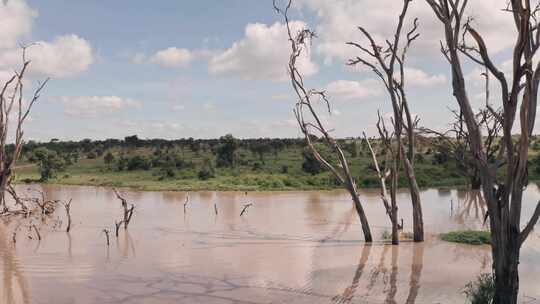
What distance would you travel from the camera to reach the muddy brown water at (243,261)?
11039mm

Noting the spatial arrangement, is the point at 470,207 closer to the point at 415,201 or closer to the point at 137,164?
the point at 415,201

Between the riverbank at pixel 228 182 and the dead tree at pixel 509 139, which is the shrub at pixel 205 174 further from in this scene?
the dead tree at pixel 509 139

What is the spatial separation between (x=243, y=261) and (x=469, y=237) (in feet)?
25.6

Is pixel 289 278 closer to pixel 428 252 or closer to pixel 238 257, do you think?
pixel 238 257

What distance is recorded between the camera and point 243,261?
47.6 ft

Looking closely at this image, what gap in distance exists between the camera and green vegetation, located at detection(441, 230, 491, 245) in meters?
16.9

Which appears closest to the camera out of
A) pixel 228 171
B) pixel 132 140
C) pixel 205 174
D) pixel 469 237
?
pixel 469 237

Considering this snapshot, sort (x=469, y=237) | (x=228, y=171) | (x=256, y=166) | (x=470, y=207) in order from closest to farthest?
1. (x=469, y=237)
2. (x=470, y=207)
3. (x=228, y=171)
4. (x=256, y=166)

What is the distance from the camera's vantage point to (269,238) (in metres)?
18.7

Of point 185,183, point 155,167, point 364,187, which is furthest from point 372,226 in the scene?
point 155,167

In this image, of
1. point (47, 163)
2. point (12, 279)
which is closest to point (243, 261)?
point (12, 279)

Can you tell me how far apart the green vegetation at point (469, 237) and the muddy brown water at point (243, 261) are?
0.56 m

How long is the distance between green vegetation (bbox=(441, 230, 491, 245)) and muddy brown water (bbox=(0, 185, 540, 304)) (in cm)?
56

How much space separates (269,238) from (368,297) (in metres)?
8.35
